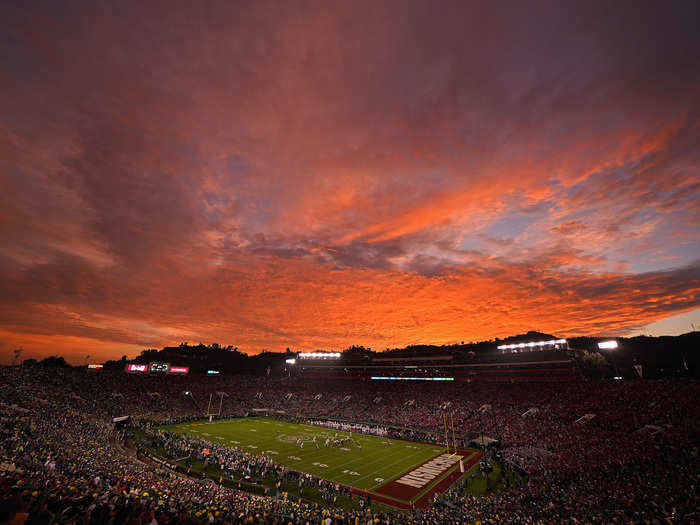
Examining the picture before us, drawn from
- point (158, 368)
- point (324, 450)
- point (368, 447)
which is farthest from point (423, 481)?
point (158, 368)

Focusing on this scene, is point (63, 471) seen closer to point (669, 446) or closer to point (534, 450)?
point (534, 450)

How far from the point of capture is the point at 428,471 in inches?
1222

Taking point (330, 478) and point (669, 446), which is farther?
point (330, 478)

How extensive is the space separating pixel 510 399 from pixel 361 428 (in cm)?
2434

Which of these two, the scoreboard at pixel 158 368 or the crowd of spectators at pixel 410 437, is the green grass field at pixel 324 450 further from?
the scoreboard at pixel 158 368

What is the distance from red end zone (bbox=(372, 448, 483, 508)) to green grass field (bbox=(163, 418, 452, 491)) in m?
1.09

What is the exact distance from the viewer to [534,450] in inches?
1237

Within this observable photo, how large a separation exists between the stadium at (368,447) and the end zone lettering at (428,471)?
0.21 metres

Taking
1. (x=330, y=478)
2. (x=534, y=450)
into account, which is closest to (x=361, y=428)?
(x=330, y=478)

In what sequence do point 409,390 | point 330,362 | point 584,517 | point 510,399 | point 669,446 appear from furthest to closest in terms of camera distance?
point 330,362 < point 409,390 < point 510,399 < point 669,446 < point 584,517

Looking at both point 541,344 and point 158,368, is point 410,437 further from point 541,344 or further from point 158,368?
point 158,368

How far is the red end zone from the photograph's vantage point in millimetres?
24781

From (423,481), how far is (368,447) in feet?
44.5

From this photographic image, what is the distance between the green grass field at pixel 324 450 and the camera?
1204 inches
